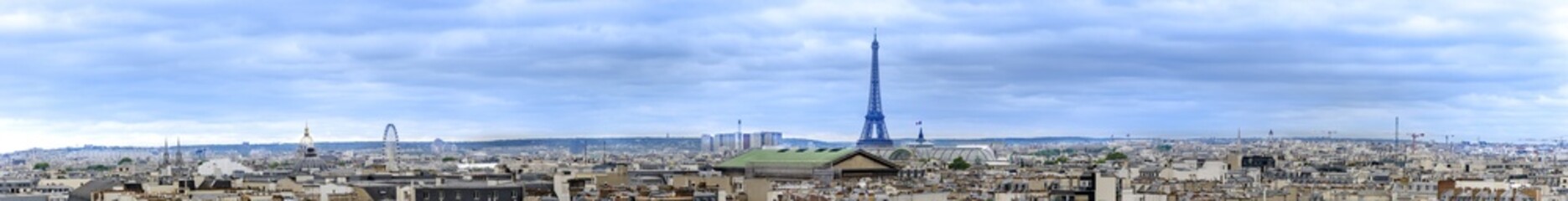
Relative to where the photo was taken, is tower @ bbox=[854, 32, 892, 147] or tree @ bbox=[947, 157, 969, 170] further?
tower @ bbox=[854, 32, 892, 147]

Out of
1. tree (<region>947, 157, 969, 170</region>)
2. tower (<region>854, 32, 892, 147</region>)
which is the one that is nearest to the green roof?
tree (<region>947, 157, 969, 170</region>)

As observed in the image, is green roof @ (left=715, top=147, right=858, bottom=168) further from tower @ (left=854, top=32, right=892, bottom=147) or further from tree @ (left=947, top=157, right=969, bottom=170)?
tower @ (left=854, top=32, right=892, bottom=147)

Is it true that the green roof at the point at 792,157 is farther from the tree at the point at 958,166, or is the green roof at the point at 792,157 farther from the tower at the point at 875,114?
the tower at the point at 875,114

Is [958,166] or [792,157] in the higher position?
[792,157]

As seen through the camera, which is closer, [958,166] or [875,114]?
[958,166]

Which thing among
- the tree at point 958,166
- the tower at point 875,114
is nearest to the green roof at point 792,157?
the tree at point 958,166

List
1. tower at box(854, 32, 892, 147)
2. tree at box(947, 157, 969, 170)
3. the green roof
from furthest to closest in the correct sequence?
tower at box(854, 32, 892, 147) < tree at box(947, 157, 969, 170) < the green roof

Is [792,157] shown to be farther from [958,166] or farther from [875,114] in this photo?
[875,114]

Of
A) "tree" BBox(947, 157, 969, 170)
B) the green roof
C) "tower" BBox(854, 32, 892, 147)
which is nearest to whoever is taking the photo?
the green roof

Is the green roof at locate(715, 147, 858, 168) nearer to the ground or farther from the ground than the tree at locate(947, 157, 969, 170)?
farther from the ground

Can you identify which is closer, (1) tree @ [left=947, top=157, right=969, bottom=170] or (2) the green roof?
(2) the green roof

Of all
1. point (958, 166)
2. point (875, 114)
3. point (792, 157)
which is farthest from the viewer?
point (875, 114)

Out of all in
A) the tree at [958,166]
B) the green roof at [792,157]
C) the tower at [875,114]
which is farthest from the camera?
the tower at [875,114]

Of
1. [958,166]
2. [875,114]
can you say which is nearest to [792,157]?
[958,166]
